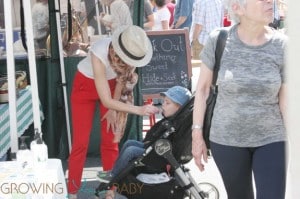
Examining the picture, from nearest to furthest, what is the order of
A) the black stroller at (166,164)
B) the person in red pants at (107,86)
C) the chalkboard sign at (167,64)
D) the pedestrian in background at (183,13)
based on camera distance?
1. the black stroller at (166,164)
2. the person in red pants at (107,86)
3. the chalkboard sign at (167,64)
4. the pedestrian in background at (183,13)

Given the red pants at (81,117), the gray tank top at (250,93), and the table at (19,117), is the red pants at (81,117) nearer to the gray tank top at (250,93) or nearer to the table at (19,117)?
the table at (19,117)

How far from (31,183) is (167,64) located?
4352 mm

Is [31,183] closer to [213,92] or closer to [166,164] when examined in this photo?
[213,92]

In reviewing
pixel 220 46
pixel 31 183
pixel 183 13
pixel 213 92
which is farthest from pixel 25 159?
pixel 183 13

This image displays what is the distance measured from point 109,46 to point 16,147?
3.96ft

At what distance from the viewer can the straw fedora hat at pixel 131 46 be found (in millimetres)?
4207

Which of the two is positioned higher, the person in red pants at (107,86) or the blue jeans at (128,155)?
the person in red pants at (107,86)

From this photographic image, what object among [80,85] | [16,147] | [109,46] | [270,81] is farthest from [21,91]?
[270,81]

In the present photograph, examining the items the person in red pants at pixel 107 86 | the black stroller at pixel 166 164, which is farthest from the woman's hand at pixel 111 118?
the black stroller at pixel 166 164

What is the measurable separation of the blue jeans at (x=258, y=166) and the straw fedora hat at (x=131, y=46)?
4.58ft

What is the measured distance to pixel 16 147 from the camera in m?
3.32

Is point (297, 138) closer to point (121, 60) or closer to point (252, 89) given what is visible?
point (252, 89)

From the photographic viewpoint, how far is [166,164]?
3992mm

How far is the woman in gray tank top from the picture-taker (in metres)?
2.87
